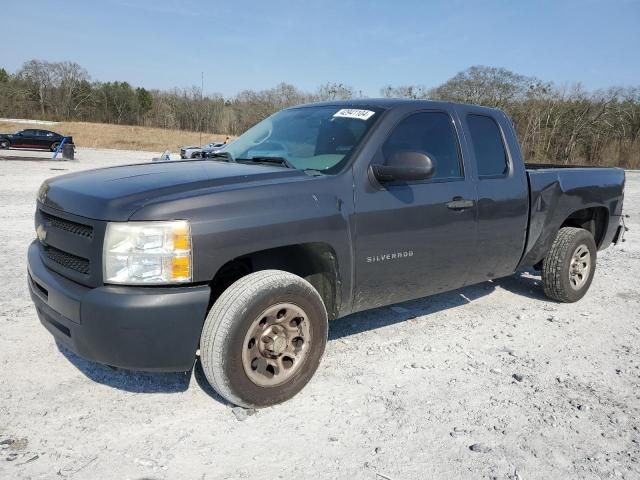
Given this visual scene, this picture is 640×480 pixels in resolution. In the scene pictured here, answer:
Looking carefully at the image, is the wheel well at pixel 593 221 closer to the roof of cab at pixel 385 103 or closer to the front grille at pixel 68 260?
the roof of cab at pixel 385 103

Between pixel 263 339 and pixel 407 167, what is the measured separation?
4.59 ft

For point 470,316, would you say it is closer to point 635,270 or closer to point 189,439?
point 189,439

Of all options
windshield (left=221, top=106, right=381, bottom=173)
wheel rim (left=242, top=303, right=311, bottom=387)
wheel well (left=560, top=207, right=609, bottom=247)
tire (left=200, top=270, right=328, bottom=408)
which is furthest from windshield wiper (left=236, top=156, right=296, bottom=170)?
wheel well (left=560, top=207, right=609, bottom=247)

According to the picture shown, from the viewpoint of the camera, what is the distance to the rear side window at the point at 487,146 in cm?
410

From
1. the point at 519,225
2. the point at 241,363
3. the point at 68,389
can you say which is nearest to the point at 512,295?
the point at 519,225

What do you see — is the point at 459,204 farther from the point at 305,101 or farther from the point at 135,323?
the point at 305,101

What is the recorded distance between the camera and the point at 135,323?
2.46 meters

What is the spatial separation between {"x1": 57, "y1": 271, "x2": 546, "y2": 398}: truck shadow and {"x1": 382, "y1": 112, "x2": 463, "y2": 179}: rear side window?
1465mm

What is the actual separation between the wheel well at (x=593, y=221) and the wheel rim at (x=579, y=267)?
365 mm

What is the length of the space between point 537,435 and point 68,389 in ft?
9.17

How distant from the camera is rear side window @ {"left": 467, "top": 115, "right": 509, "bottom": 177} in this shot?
13.5 ft

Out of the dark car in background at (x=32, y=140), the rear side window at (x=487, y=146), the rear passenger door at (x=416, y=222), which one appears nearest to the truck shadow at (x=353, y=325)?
the rear passenger door at (x=416, y=222)

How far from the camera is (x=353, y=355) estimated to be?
146 inches

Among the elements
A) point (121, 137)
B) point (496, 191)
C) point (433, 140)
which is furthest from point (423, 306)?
point (121, 137)
